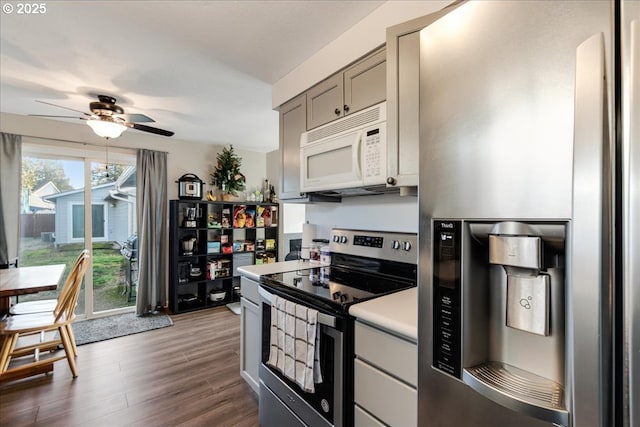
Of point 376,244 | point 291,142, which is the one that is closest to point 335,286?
point 376,244

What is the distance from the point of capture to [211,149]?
4488 mm

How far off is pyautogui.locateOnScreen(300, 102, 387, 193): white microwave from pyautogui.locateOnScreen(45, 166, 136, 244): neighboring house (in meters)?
3.13

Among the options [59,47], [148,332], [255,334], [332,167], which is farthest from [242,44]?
[148,332]

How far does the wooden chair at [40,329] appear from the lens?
2.18 m

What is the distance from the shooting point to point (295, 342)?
1410mm

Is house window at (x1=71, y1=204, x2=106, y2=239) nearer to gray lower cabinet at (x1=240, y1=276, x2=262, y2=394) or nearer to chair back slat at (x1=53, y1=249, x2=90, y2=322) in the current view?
chair back slat at (x1=53, y1=249, x2=90, y2=322)

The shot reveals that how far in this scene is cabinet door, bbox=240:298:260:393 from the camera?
1.96 metres

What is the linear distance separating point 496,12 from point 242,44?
164 centimetres

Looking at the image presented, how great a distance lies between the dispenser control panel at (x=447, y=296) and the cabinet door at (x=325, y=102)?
1.24 meters

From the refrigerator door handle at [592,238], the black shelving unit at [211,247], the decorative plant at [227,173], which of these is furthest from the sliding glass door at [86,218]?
the refrigerator door handle at [592,238]

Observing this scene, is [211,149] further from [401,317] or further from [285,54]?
[401,317]

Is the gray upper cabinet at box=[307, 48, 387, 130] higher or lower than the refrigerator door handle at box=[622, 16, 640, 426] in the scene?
higher

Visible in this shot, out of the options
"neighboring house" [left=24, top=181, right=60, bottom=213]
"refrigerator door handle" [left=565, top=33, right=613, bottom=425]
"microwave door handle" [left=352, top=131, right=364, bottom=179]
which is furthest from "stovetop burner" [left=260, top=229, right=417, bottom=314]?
"neighboring house" [left=24, top=181, right=60, bottom=213]

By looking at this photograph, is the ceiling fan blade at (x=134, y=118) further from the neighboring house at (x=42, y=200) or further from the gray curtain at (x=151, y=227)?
the neighboring house at (x=42, y=200)
